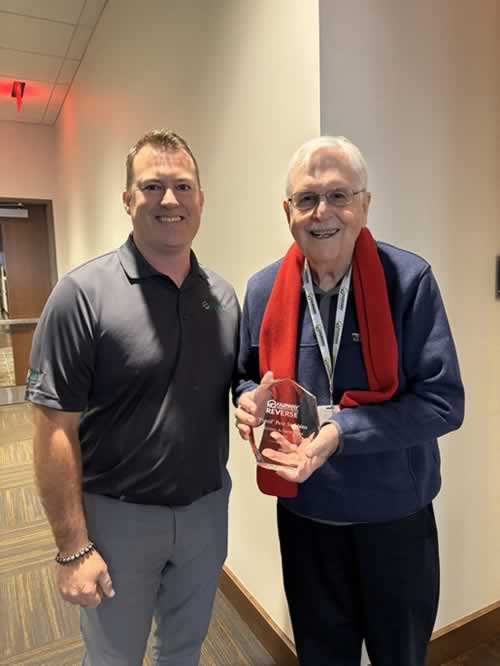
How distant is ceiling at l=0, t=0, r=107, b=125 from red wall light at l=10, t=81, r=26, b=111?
4cm

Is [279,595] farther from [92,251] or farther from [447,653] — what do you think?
[92,251]

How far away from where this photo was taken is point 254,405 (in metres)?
1.12

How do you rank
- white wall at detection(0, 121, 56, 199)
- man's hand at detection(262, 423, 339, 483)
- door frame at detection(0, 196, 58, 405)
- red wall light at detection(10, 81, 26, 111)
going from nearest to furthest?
man's hand at detection(262, 423, 339, 483) < red wall light at detection(10, 81, 26, 111) < white wall at detection(0, 121, 56, 199) < door frame at detection(0, 196, 58, 405)

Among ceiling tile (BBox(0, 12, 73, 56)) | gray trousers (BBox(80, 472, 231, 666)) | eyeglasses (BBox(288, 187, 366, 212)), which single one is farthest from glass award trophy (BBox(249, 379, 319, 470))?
ceiling tile (BBox(0, 12, 73, 56))

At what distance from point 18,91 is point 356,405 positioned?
487 cm

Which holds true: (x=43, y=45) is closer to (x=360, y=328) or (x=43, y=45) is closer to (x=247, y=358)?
(x=247, y=358)

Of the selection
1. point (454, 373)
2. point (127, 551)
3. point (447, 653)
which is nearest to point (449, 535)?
point (447, 653)

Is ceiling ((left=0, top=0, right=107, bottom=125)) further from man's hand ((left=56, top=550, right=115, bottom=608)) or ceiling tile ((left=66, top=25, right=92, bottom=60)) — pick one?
man's hand ((left=56, top=550, right=115, bottom=608))

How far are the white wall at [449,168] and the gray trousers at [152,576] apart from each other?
909mm

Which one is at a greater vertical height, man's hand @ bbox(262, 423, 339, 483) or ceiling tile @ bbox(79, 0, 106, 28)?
ceiling tile @ bbox(79, 0, 106, 28)

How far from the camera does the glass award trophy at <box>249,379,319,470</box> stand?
106 centimetres

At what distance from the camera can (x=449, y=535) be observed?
5.73 ft

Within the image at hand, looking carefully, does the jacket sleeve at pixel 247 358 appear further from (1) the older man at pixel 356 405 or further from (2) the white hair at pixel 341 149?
(2) the white hair at pixel 341 149

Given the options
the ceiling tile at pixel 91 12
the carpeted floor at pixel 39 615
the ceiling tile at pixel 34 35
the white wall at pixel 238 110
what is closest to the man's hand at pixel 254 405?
the white wall at pixel 238 110
